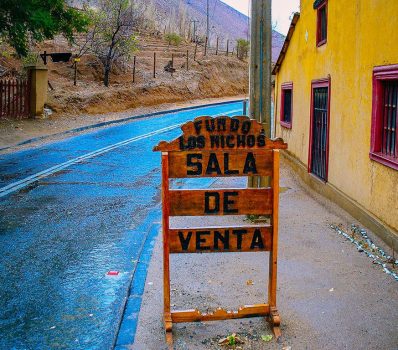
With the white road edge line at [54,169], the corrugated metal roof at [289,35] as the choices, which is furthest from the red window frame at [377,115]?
the white road edge line at [54,169]

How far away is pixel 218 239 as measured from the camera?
197 inches

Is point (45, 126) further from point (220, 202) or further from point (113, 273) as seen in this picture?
point (220, 202)

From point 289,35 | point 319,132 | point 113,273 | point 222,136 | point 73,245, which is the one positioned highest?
point 289,35

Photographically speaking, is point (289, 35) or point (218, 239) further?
point (289, 35)

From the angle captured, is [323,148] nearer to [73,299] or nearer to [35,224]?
[35,224]

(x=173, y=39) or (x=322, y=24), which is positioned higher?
(x=173, y=39)

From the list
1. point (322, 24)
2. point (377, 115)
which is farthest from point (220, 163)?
point (322, 24)

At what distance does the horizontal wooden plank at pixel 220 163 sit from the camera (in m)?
4.90

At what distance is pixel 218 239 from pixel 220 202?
0.33m

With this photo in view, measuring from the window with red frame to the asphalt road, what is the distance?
460 centimetres

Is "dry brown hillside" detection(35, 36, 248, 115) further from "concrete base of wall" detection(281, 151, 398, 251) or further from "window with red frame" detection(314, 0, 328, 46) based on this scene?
"window with red frame" detection(314, 0, 328, 46)

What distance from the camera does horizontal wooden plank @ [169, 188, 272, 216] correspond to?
4.94m

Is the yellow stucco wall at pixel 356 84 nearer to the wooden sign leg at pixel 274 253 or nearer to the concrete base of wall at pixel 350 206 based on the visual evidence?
the concrete base of wall at pixel 350 206

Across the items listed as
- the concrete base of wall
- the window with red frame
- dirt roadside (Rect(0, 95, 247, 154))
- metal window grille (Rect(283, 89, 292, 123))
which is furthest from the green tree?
the concrete base of wall
